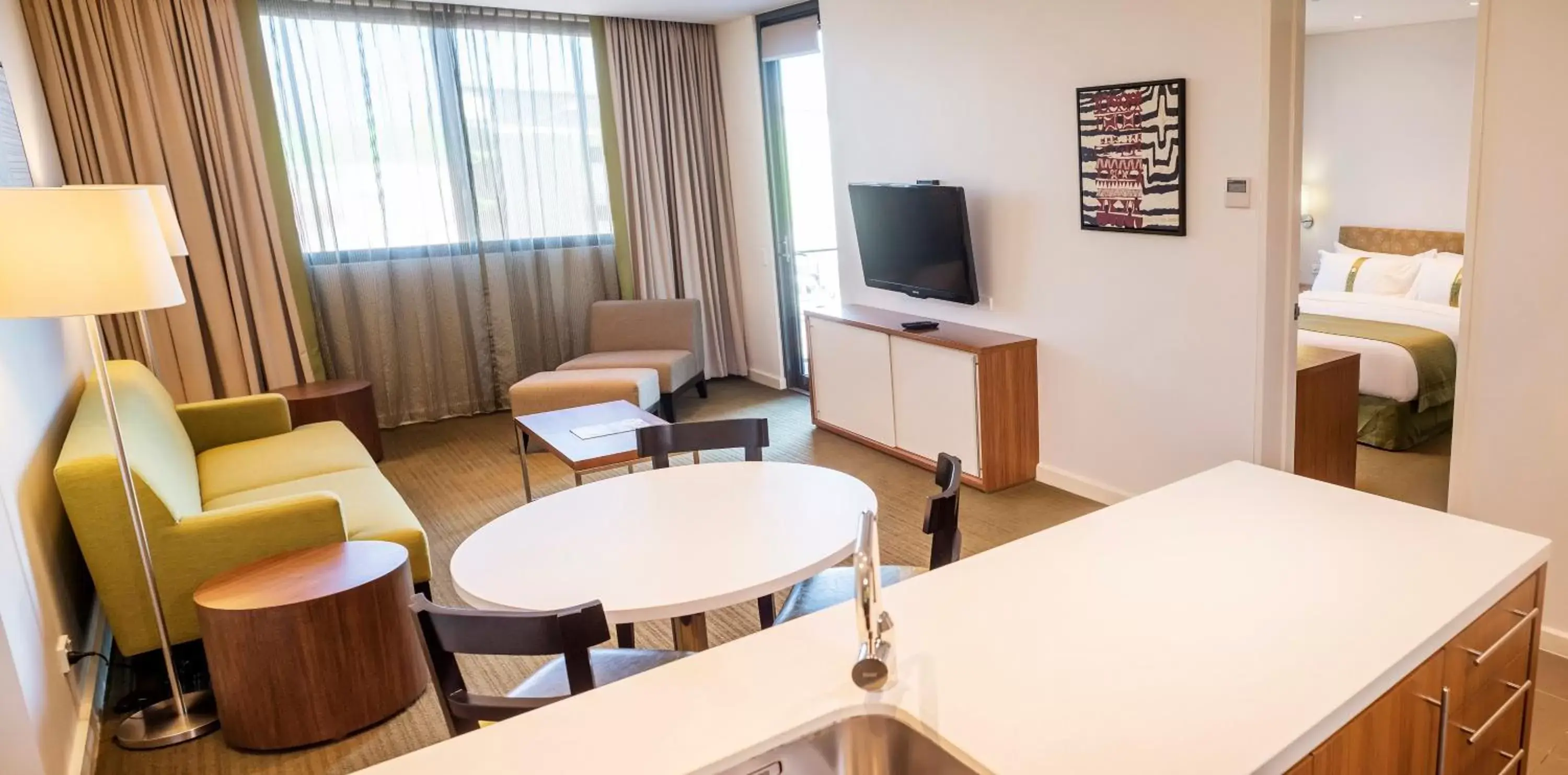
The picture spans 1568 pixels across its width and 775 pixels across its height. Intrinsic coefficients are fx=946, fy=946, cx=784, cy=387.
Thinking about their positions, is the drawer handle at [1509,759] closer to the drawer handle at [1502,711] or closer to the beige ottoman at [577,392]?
the drawer handle at [1502,711]

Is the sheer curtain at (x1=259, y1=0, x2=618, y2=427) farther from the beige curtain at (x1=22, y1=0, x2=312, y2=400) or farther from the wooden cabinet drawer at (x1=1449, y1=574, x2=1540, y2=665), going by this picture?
the wooden cabinet drawer at (x1=1449, y1=574, x2=1540, y2=665)

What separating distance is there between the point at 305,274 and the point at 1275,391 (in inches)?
203

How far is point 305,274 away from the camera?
221 inches

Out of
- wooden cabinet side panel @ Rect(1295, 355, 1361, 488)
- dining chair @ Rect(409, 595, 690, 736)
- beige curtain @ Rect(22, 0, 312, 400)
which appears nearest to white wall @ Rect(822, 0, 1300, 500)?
wooden cabinet side panel @ Rect(1295, 355, 1361, 488)

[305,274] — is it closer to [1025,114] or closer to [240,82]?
[240,82]

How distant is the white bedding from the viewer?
4.52 meters

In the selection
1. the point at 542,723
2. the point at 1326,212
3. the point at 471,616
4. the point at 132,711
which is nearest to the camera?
the point at 542,723

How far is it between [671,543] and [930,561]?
0.68 m

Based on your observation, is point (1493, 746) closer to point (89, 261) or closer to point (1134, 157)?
point (1134, 157)

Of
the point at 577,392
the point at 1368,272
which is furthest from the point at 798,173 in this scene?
the point at 1368,272

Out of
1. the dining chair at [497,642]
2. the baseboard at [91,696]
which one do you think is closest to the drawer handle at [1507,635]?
the dining chair at [497,642]

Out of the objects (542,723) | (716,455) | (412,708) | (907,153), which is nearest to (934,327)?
(907,153)

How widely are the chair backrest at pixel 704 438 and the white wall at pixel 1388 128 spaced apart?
4825mm

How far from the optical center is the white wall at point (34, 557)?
2168mm
